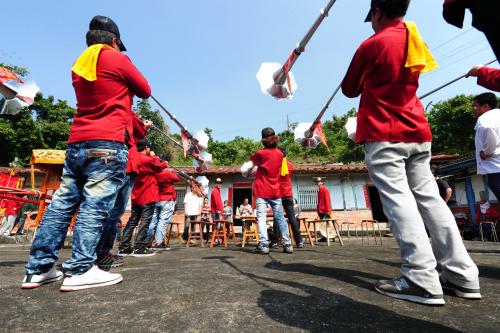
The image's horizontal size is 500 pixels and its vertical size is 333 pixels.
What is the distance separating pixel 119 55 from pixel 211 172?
13145 mm

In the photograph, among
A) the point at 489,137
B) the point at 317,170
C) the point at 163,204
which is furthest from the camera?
the point at 317,170

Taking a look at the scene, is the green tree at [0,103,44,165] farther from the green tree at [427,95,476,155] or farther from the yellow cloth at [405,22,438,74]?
the green tree at [427,95,476,155]

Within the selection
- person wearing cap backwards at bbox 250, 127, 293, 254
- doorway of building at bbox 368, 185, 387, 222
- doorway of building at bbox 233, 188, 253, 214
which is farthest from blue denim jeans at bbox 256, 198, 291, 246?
doorway of building at bbox 368, 185, 387, 222

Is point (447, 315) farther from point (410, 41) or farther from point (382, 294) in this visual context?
point (410, 41)

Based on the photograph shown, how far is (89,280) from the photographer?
6.31ft

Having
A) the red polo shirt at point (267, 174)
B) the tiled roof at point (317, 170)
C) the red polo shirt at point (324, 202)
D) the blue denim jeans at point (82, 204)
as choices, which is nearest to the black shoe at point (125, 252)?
the red polo shirt at point (267, 174)

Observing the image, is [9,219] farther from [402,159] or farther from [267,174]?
[402,159]

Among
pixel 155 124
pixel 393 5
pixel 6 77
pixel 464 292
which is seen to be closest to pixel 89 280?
pixel 464 292

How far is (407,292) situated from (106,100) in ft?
7.83

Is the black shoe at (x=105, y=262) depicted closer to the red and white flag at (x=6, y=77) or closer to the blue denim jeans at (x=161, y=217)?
A: the red and white flag at (x=6, y=77)

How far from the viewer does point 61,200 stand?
2.16 meters

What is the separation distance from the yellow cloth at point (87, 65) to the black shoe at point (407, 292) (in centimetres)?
244

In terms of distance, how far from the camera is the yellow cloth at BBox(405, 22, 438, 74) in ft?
6.65

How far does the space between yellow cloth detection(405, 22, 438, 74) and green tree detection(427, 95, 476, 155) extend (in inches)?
1000
